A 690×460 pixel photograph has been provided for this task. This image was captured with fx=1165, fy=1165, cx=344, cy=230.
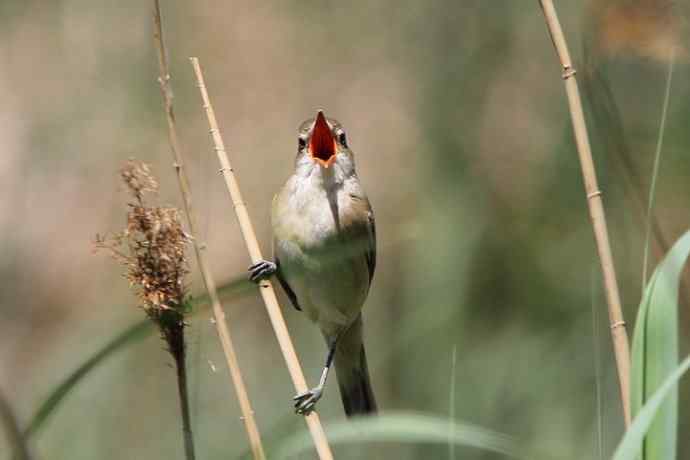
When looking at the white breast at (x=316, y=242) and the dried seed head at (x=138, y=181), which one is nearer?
the dried seed head at (x=138, y=181)

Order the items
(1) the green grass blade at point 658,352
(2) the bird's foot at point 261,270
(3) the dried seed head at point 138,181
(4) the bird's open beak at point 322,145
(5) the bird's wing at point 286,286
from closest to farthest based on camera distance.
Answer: (1) the green grass blade at point 658,352
(3) the dried seed head at point 138,181
(2) the bird's foot at point 261,270
(4) the bird's open beak at point 322,145
(5) the bird's wing at point 286,286

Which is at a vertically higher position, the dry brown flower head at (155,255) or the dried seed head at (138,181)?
the dried seed head at (138,181)

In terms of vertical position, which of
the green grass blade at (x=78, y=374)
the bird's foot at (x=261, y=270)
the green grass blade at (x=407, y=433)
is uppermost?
the bird's foot at (x=261, y=270)

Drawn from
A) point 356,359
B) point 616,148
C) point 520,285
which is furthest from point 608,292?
point 356,359

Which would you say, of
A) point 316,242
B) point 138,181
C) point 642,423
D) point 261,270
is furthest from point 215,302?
point 316,242

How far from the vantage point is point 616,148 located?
6.26 feet

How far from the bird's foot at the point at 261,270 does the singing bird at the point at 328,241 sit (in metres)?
0.09

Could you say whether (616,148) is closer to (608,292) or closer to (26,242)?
(608,292)

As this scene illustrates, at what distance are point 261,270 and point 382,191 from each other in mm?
2432

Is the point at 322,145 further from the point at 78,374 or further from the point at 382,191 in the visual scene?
the point at 382,191

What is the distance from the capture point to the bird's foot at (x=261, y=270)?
187cm

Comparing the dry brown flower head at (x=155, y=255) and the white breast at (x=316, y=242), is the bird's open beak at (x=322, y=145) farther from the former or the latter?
the dry brown flower head at (x=155, y=255)

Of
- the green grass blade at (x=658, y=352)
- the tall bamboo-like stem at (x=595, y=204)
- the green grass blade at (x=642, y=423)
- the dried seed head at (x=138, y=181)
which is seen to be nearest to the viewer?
the green grass blade at (x=642, y=423)

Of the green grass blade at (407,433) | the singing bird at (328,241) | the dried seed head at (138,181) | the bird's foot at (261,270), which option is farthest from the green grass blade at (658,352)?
the singing bird at (328,241)
